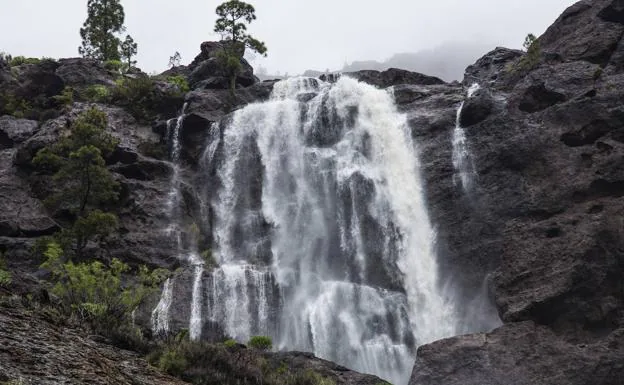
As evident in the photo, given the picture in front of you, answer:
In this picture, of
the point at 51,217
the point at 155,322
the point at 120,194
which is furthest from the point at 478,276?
the point at 51,217

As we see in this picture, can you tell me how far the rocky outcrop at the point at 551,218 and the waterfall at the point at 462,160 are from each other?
1.43ft

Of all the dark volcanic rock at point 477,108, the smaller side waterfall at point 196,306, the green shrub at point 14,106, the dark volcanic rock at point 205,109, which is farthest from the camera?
the green shrub at point 14,106

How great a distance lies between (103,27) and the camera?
6469 cm

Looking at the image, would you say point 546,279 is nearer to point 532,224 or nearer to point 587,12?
point 532,224

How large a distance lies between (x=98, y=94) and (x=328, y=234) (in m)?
23.9

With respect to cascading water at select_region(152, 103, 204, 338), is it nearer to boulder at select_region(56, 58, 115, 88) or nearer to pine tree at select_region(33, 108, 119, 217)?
pine tree at select_region(33, 108, 119, 217)

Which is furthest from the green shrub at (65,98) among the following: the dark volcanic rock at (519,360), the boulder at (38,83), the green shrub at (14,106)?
the dark volcanic rock at (519,360)

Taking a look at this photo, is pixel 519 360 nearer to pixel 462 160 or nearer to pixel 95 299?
pixel 462 160

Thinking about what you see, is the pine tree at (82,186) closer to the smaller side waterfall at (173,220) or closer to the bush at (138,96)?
the smaller side waterfall at (173,220)

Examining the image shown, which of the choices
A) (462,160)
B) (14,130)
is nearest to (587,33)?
(462,160)

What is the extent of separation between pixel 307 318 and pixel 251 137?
15053mm

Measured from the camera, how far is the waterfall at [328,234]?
100 feet

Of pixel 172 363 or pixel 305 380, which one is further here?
pixel 305 380

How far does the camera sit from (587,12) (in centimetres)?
4106
